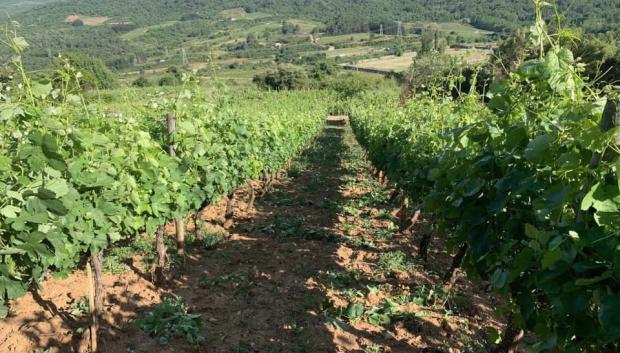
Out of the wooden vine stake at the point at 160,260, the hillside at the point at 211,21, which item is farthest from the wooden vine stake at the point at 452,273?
the hillside at the point at 211,21

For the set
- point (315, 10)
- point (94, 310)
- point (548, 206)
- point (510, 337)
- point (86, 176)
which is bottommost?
point (510, 337)

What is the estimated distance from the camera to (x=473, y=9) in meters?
121

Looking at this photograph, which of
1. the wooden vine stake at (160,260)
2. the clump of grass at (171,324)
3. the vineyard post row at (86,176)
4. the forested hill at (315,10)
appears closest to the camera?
the vineyard post row at (86,176)

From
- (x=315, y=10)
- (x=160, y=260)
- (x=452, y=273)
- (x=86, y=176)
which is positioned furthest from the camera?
(x=315, y=10)

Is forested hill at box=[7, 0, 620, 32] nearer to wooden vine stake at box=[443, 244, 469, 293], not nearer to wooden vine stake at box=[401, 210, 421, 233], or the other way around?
wooden vine stake at box=[401, 210, 421, 233]

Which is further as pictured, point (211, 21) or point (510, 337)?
point (211, 21)

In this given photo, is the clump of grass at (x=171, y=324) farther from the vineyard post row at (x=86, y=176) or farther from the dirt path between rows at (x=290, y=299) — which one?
the vineyard post row at (x=86, y=176)

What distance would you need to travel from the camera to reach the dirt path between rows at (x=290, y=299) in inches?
173

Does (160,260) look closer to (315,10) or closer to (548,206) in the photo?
(548,206)

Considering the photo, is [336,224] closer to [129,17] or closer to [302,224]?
[302,224]

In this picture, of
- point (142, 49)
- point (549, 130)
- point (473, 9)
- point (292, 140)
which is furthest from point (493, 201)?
point (473, 9)

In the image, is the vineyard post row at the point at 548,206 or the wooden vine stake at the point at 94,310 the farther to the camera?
the wooden vine stake at the point at 94,310

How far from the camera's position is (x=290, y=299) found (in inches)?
213

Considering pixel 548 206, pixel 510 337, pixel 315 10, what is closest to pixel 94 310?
pixel 510 337
